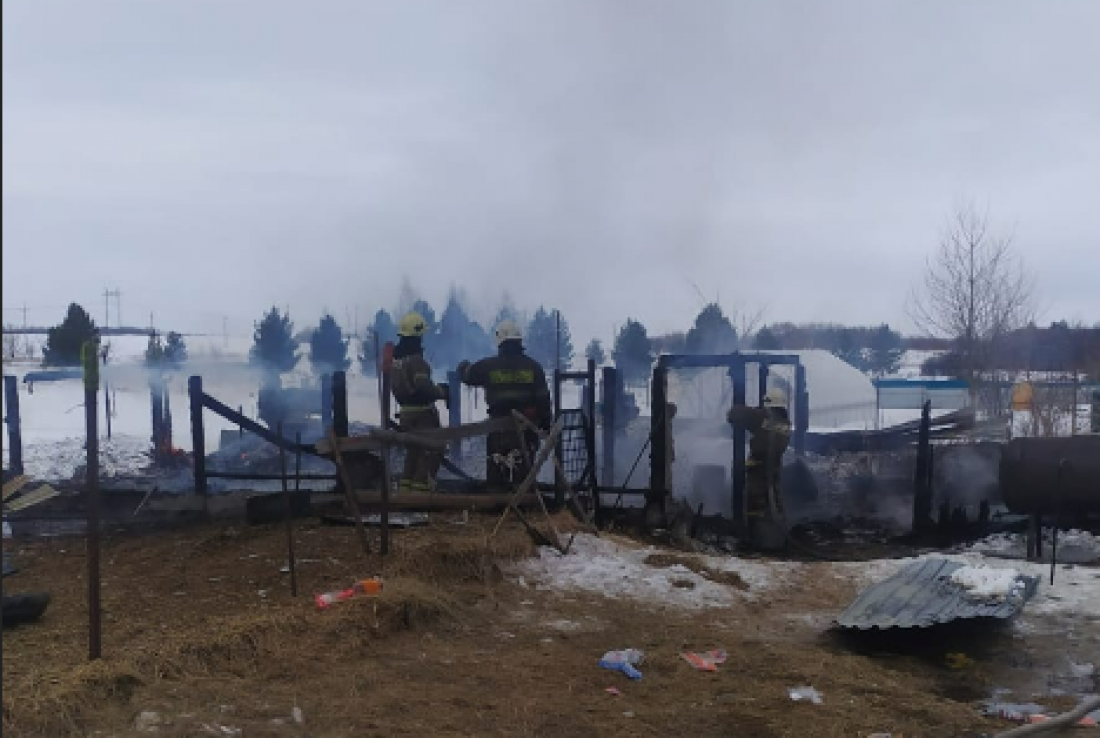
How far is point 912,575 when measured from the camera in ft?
23.4

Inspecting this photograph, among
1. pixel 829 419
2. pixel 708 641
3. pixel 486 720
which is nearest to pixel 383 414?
pixel 708 641

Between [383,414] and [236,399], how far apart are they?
1888 cm

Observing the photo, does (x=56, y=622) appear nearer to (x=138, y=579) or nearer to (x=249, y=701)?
(x=138, y=579)

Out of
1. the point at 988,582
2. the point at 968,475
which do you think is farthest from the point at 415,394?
the point at 968,475

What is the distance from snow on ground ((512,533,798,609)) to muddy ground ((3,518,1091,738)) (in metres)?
0.16

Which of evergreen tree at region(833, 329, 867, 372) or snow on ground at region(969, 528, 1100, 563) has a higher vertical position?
evergreen tree at region(833, 329, 867, 372)

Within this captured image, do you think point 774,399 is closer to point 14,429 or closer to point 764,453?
point 764,453

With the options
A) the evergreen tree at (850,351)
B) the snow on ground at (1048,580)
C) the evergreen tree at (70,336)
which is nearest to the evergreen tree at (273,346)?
the evergreen tree at (70,336)

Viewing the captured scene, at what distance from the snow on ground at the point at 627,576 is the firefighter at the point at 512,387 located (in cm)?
163

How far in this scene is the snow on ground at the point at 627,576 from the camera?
22.6ft

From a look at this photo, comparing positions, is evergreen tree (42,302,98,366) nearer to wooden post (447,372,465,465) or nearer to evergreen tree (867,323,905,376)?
wooden post (447,372,465,465)

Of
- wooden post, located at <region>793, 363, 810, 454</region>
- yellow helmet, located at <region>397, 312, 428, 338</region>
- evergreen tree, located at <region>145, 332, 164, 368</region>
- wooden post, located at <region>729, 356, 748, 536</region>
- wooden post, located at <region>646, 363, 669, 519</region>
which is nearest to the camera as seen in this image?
yellow helmet, located at <region>397, 312, 428, 338</region>

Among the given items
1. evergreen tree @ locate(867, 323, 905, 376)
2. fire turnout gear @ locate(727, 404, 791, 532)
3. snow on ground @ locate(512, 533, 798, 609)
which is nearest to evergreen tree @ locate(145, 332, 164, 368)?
fire turnout gear @ locate(727, 404, 791, 532)

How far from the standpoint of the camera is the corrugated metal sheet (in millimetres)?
5957
